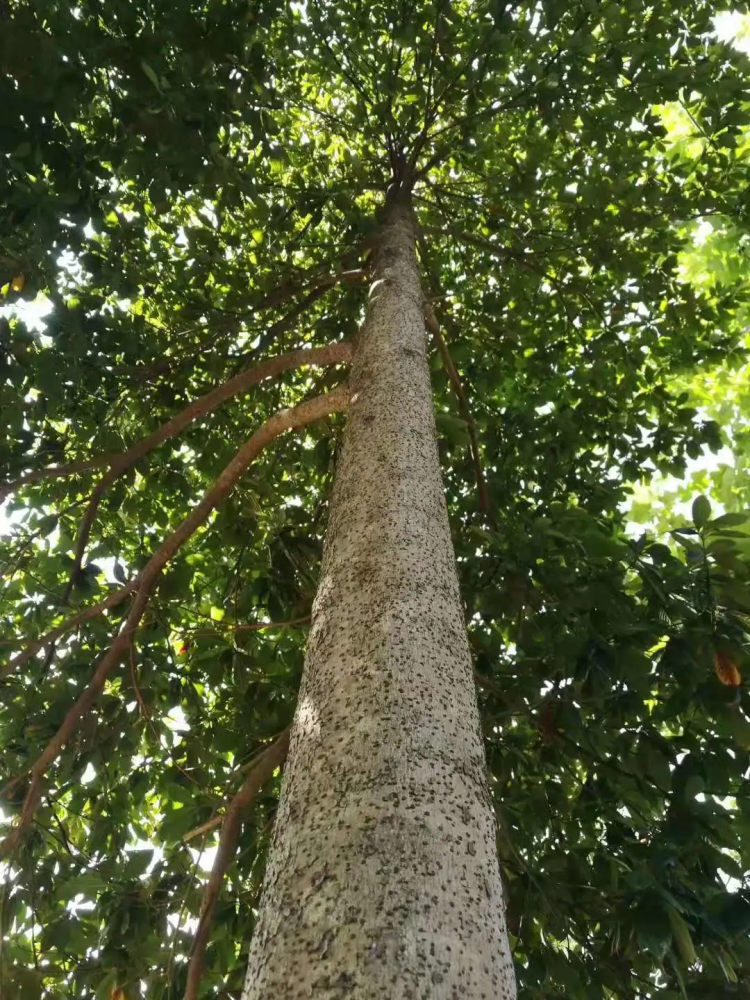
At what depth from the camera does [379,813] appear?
3.67ft

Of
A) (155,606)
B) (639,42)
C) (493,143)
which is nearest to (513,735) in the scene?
(155,606)

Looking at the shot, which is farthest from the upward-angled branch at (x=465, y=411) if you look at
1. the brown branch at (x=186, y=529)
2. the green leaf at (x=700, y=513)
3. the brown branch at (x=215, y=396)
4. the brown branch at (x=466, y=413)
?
the green leaf at (x=700, y=513)

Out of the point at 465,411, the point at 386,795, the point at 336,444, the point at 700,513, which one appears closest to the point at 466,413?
the point at 465,411

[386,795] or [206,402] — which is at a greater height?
[206,402]

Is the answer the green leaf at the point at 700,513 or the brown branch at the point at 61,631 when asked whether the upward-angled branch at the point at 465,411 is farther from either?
the brown branch at the point at 61,631

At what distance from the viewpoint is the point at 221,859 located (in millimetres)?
2338

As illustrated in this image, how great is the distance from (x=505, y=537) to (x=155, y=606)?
1.63m

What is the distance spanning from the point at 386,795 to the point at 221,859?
4.80ft

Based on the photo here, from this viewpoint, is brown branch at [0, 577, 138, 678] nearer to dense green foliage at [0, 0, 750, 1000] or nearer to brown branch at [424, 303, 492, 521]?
dense green foliage at [0, 0, 750, 1000]

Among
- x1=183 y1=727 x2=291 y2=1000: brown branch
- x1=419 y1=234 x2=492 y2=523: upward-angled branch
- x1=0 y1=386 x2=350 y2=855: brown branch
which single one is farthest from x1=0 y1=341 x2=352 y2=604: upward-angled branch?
x1=183 y1=727 x2=291 y2=1000: brown branch

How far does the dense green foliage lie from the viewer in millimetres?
2492

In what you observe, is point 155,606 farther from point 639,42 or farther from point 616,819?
point 639,42

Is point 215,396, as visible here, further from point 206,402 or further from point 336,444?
point 336,444

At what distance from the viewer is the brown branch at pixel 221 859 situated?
2205mm
